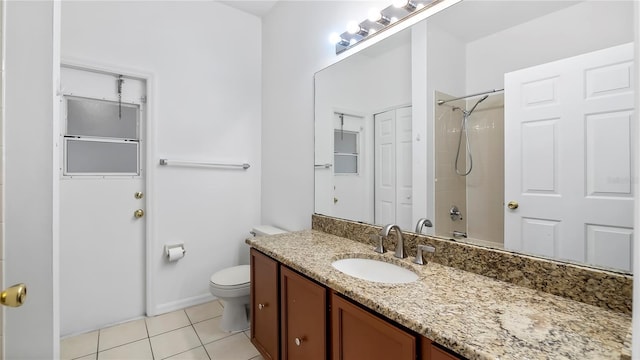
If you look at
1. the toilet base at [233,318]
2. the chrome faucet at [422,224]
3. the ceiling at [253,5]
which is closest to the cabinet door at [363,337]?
the chrome faucet at [422,224]

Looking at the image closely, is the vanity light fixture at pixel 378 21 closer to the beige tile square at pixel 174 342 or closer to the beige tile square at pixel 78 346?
the beige tile square at pixel 174 342

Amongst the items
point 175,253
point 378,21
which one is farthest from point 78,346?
point 378,21

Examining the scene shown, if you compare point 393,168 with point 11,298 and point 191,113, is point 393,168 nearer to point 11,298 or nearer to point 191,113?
point 11,298

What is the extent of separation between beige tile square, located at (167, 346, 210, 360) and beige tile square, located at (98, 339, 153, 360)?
7.0 inches

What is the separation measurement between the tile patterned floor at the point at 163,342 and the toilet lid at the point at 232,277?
1.31 ft

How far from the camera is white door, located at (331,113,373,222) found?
1812 mm

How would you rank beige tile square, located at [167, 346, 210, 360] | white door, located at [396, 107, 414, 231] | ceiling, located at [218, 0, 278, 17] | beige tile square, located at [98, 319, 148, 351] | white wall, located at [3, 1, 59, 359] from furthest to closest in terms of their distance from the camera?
ceiling, located at [218, 0, 278, 17] → beige tile square, located at [98, 319, 148, 351] → beige tile square, located at [167, 346, 210, 360] → white door, located at [396, 107, 414, 231] → white wall, located at [3, 1, 59, 359]

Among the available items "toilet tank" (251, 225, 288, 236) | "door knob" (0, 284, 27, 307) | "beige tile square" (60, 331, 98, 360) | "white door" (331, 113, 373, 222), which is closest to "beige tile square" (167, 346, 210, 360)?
"beige tile square" (60, 331, 98, 360)

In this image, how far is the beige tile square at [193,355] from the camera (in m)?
1.83

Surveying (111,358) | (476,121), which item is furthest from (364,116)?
(111,358)

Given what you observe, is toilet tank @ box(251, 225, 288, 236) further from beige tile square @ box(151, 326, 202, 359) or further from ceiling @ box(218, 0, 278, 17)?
ceiling @ box(218, 0, 278, 17)

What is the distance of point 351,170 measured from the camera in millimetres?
1934

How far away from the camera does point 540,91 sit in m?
1.04

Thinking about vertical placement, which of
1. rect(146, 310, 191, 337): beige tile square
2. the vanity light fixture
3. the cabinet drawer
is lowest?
rect(146, 310, 191, 337): beige tile square
